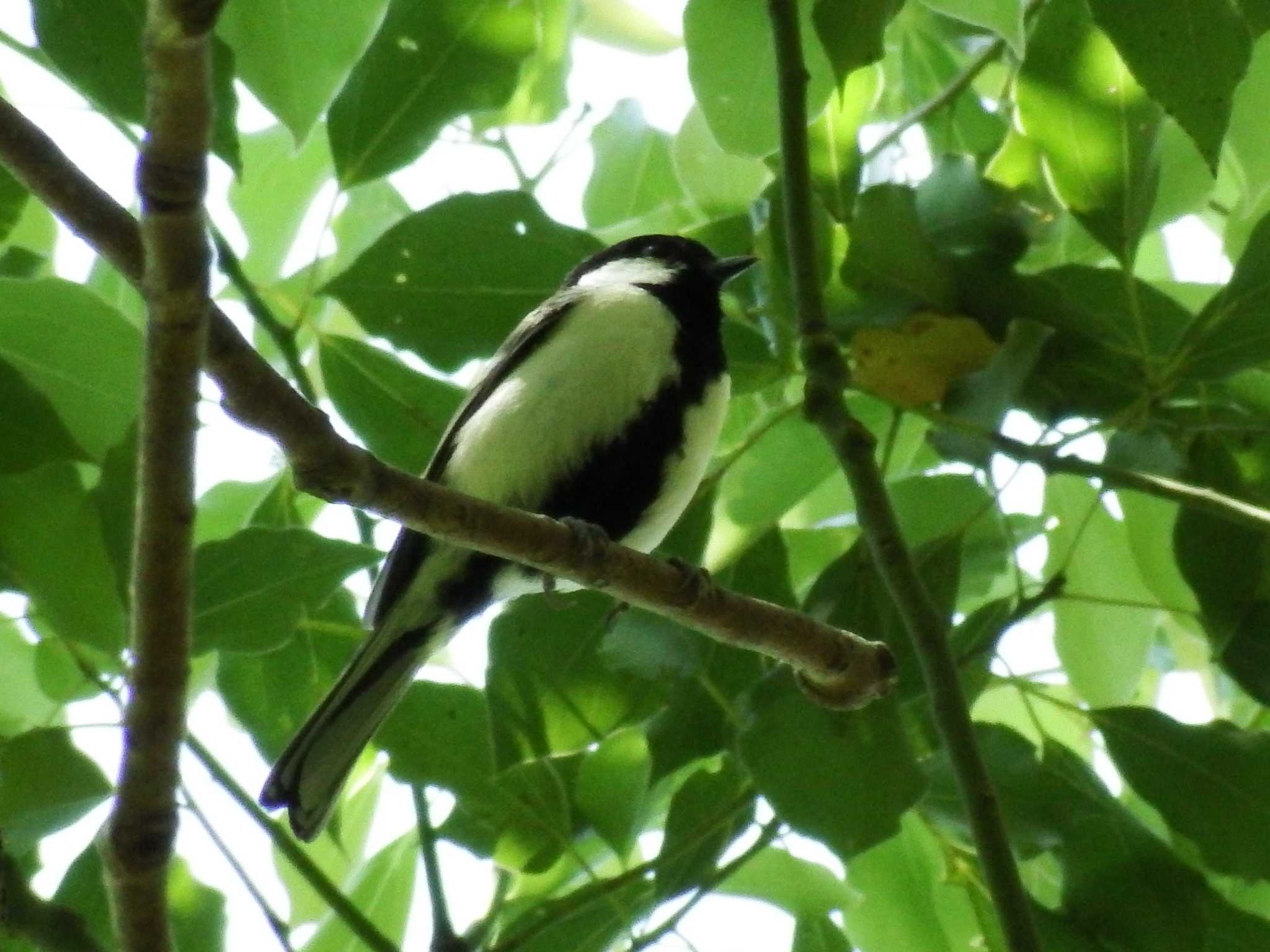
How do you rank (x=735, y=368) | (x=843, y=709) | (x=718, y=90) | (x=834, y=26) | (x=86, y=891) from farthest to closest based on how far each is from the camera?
(x=735, y=368) → (x=718, y=90) → (x=86, y=891) → (x=843, y=709) → (x=834, y=26)

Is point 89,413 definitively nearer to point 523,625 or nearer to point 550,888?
point 523,625

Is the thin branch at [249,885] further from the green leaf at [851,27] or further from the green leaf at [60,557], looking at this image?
the green leaf at [851,27]

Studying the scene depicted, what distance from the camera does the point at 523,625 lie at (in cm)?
174

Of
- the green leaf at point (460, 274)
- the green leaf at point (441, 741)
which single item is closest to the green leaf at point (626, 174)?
the green leaf at point (460, 274)

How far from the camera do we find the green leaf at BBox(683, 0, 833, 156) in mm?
1696

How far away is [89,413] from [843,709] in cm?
82

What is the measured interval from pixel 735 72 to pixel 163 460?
3.22ft

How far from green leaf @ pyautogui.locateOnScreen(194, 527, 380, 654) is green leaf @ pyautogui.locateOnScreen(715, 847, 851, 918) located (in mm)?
598

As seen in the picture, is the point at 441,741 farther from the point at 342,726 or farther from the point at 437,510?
the point at 437,510

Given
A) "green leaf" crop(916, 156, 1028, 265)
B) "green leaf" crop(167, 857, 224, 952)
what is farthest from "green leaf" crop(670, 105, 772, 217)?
"green leaf" crop(167, 857, 224, 952)

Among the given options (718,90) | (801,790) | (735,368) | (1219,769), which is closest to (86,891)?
(801,790)

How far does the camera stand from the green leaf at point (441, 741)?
1663 mm

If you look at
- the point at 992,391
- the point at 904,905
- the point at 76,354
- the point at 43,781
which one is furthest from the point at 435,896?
the point at 992,391

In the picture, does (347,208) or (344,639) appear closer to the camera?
(344,639)
